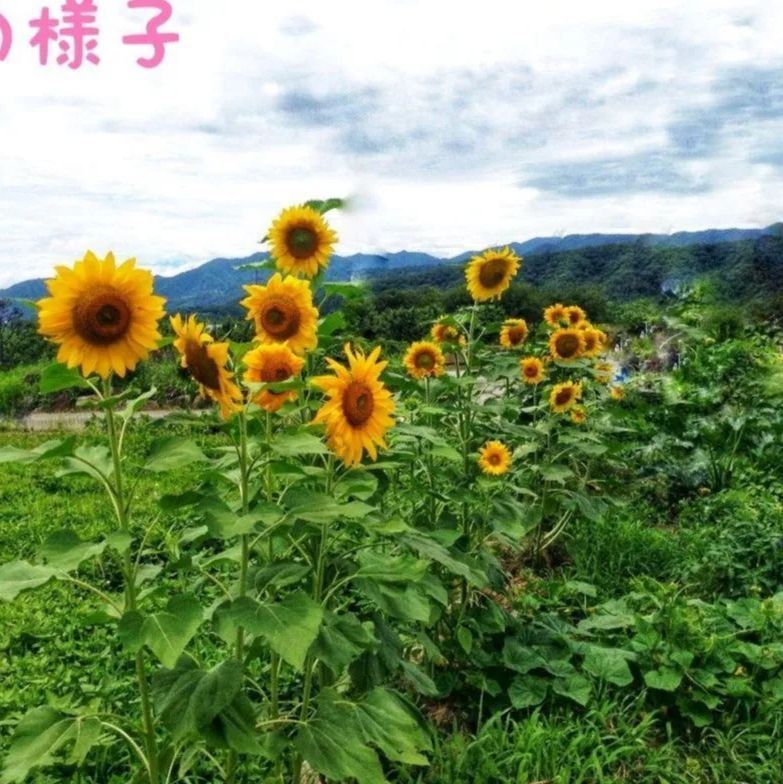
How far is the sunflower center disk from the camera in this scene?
3.43 m

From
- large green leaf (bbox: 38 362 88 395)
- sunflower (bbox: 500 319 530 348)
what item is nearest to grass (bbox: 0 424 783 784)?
large green leaf (bbox: 38 362 88 395)

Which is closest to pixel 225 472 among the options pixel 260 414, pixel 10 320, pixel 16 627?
pixel 260 414

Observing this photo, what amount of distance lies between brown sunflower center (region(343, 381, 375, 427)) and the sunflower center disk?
1.96m

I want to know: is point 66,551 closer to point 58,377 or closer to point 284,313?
point 58,377

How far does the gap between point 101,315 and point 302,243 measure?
2.22 ft

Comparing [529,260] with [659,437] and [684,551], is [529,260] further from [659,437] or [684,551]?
[684,551]

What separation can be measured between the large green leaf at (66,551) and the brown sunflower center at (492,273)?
185 centimetres

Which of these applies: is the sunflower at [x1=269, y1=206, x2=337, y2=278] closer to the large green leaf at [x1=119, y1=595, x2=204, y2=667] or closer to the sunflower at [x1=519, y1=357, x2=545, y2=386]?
the large green leaf at [x1=119, y1=595, x2=204, y2=667]

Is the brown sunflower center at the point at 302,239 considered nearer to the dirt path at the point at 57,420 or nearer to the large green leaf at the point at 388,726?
the large green leaf at the point at 388,726

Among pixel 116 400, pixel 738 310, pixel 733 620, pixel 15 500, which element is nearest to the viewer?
pixel 116 400

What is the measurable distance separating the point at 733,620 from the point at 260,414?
5.78 ft

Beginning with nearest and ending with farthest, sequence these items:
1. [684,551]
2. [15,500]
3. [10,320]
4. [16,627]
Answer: [16,627] → [684,551] → [15,500] → [10,320]

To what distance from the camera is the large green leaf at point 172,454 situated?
4.76 ft

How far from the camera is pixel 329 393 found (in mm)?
1562
